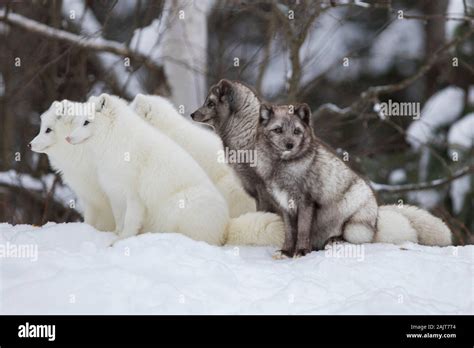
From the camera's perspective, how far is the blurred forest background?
1007 centimetres

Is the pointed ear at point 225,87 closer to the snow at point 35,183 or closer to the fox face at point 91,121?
the fox face at point 91,121

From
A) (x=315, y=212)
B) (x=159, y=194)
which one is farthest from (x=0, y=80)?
(x=315, y=212)

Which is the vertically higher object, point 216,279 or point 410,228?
point 410,228

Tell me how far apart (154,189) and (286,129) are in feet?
4.60

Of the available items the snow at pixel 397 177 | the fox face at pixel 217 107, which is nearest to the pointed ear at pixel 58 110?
the fox face at pixel 217 107

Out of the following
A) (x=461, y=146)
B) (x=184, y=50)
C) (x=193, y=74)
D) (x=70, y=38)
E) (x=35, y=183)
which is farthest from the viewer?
(x=461, y=146)

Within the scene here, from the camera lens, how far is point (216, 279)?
518 centimetres

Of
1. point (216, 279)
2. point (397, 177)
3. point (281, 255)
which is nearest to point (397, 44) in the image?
point (397, 177)

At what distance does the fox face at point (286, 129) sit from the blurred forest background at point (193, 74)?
2.49 meters

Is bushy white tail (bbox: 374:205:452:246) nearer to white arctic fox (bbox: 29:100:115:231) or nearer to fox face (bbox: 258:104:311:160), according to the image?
fox face (bbox: 258:104:311:160)

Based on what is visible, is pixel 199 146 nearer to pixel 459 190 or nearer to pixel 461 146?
pixel 461 146

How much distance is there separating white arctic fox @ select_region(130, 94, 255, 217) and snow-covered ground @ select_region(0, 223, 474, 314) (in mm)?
1283

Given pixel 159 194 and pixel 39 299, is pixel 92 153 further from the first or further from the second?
pixel 39 299

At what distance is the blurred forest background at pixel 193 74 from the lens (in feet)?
33.0
